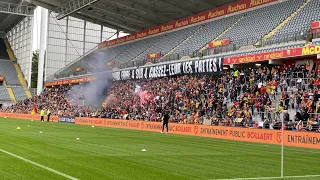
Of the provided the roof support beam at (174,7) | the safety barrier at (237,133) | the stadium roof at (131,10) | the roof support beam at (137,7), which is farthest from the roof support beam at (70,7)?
the safety barrier at (237,133)

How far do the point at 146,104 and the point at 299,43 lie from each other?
17.0m

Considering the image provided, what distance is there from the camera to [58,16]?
6234 cm

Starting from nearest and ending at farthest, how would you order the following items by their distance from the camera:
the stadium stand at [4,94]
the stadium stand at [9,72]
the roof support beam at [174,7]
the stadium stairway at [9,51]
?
1. the roof support beam at [174,7]
2. the stadium stand at [4,94]
3. the stadium stand at [9,72]
4. the stadium stairway at [9,51]

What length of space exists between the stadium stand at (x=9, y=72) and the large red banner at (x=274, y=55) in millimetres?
55281

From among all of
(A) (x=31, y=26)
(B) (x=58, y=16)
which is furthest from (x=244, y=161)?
(A) (x=31, y=26)

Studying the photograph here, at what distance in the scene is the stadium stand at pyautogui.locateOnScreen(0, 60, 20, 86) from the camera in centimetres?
7869

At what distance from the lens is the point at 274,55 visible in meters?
29.2

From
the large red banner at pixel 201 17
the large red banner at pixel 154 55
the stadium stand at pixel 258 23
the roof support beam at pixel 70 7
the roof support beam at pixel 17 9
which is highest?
the roof support beam at pixel 17 9

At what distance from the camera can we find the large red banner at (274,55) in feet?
87.0

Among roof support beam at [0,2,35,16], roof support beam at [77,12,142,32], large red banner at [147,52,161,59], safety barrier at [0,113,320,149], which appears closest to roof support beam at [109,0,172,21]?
large red banner at [147,52,161,59]

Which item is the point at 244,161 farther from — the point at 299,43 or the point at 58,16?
the point at 58,16

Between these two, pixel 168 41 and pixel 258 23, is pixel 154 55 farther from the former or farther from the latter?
pixel 258 23

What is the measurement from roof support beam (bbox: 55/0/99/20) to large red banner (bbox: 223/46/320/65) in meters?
24.0

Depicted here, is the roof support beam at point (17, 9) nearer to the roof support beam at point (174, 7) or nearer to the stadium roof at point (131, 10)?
the stadium roof at point (131, 10)
